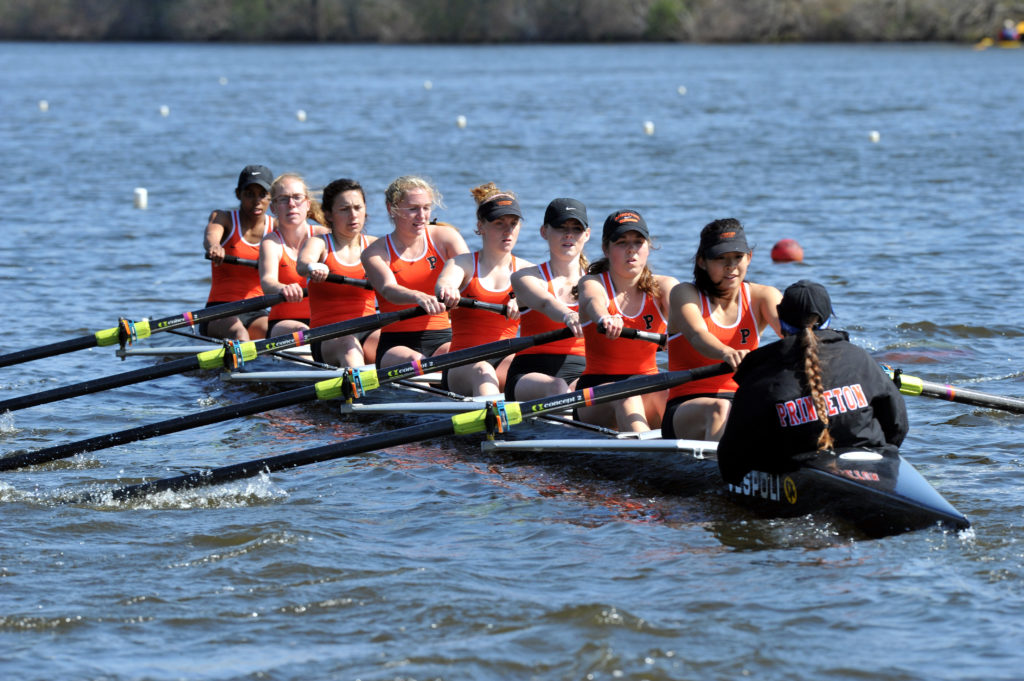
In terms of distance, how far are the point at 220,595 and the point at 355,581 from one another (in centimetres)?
58

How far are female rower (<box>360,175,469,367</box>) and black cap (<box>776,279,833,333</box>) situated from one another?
3.41 metres

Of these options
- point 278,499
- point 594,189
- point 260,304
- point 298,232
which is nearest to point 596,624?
point 278,499

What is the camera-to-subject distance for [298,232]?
10.1m

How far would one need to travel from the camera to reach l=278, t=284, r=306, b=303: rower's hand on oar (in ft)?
30.9

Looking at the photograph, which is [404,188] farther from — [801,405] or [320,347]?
[801,405]

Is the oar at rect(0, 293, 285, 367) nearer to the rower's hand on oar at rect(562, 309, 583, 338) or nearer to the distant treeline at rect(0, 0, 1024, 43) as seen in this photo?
the rower's hand on oar at rect(562, 309, 583, 338)

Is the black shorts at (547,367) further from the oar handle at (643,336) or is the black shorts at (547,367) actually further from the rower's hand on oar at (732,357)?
the rower's hand on oar at (732,357)

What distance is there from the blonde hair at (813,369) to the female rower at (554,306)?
1.84 m

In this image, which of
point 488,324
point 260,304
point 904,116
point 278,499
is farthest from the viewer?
point 904,116

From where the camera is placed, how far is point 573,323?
7461mm

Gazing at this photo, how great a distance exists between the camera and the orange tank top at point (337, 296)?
955 cm

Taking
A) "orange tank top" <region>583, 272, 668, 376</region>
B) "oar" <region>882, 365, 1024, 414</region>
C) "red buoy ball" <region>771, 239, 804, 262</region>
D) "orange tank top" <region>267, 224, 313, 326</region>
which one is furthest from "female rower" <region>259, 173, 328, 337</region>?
"red buoy ball" <region>771, 239, 804, 262</region>

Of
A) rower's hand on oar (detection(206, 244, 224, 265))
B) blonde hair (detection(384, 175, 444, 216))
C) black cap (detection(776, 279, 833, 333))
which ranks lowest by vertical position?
black cap (detection(776, 279, 833, 333))

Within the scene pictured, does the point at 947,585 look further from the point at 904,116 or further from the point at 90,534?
the point at 904,116
